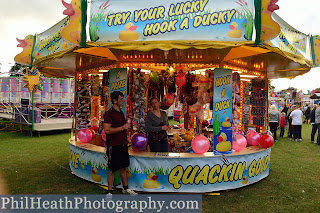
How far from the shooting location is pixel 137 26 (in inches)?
162

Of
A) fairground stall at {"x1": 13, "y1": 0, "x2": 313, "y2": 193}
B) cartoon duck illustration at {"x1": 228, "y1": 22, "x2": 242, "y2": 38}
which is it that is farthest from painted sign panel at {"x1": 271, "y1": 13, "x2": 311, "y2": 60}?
cartoon duck illustration at {"x1": 228, "y1": 22, "x2": 242, "y2": 38}

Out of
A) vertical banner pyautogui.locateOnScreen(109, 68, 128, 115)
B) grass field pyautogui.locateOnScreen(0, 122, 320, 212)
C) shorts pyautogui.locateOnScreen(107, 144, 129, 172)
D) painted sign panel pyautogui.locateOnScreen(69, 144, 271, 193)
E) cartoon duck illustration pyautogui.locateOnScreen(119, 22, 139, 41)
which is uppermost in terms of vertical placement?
cartoon duck illustration pyautogui.locateOnScreen(119, 22, 139, 41)

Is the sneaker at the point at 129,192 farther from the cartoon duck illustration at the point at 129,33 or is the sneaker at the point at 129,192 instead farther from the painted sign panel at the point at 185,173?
the cartoon duck illustration at the point at 129,33

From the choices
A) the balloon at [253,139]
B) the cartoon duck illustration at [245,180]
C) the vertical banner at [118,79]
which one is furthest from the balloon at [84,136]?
the balloon at [253,139]

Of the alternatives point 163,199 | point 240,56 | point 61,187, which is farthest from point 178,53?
point 61,187

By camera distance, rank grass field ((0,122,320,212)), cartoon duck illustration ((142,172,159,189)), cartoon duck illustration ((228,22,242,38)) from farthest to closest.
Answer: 1. cartoon duck illustration ((142,172,159,189))
2. grass field ((0,122,320,212))
3. cartoon duck illustration ((228,22,242,38))

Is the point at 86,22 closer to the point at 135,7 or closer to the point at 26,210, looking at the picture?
the point at 135,7

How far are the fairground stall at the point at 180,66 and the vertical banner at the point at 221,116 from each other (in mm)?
19

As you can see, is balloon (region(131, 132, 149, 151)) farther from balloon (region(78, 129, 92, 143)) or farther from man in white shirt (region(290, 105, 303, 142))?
man in white shirt (region(290, 105, 303, 142))

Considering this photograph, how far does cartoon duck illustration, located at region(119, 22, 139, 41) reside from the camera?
4.10m

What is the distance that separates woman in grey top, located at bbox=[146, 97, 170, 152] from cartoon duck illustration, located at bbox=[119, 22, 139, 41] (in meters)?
1.40

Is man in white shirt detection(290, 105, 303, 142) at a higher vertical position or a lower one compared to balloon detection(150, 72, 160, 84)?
lower

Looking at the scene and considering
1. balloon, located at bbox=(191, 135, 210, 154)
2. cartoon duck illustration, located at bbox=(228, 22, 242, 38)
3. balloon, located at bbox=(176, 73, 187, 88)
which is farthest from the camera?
balloon, located at bbox=(176, 73, 187, 88)

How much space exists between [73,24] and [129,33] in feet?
3.22
